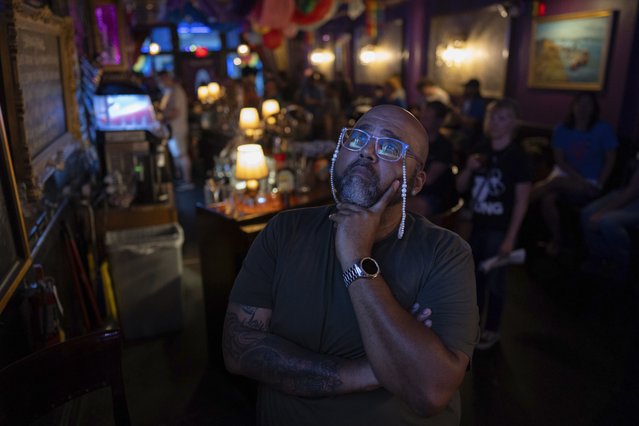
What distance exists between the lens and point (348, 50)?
13453 mm

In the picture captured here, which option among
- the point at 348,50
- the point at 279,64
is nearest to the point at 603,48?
the point at 348,50

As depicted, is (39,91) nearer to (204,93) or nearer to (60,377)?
(60,377)

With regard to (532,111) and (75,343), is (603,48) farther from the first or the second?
(75,343)

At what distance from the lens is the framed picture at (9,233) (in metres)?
1.62

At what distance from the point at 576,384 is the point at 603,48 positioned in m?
4.07

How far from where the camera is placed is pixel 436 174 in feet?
10.4

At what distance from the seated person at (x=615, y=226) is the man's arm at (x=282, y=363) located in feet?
11.8

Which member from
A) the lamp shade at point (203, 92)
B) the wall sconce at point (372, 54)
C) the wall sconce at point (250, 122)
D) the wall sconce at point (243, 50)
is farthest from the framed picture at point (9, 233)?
the wall sconce at point (243, 50)

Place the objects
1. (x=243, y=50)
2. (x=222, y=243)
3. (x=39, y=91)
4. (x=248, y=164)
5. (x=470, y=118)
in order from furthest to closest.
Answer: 1. (x=243, y=50)
2. (x=470, y=118)
3. (x=248, y=164)
4. (x=222, y=243)
5. (x=39, y=91)

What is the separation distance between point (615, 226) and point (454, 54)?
16.8 ft

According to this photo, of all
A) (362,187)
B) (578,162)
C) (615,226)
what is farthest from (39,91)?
(578,162)

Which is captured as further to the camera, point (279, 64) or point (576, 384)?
point (279, 64)

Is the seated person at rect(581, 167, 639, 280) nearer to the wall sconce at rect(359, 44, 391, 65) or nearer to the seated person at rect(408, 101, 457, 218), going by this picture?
the seated person at rect(408, 101, 457, 218)

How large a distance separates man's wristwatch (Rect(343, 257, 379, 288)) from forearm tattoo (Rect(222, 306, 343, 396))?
23 centimetres
